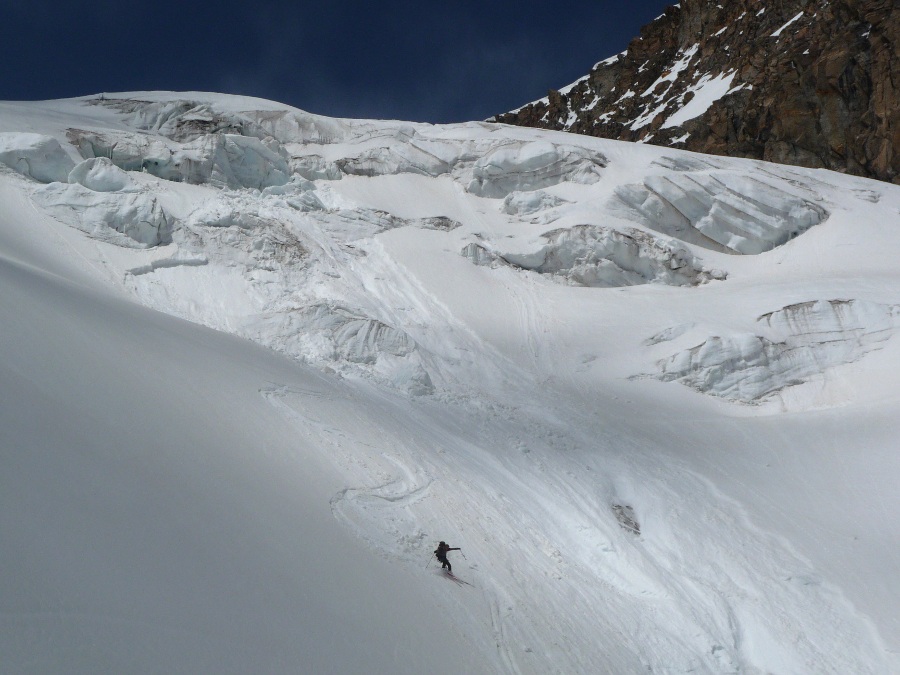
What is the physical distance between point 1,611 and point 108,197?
20297 mm

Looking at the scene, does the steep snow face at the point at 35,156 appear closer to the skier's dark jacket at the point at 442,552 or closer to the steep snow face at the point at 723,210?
the steep snow face at the point at 723,210

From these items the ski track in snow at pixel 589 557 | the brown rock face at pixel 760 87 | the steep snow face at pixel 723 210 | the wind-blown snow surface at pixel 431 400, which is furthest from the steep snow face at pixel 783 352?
the brown rock face at pixel 760 87

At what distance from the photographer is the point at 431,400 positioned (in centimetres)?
1603

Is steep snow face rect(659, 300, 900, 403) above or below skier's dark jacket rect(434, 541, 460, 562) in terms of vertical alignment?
above

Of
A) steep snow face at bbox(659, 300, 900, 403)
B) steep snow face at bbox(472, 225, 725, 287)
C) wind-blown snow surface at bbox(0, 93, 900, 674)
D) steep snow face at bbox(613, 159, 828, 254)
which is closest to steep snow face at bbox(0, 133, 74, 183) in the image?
wind-blown snow surface at bbox(0, 93, 900, 674)

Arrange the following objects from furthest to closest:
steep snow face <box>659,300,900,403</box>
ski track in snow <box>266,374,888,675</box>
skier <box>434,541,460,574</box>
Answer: steep snow face <box>659,300,900,403</box>
ski track in snow <box>266,374,888,675</box>
skier <box>434,541,460,574</box>

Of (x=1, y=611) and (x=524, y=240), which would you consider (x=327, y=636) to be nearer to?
(x=1, y=611)

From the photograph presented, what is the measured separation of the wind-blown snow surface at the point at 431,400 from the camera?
5703mm

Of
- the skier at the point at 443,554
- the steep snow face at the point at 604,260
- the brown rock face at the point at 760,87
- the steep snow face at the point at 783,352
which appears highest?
the brown rock face at the point at 760,87

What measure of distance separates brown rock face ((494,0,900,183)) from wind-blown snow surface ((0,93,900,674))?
1643 cm

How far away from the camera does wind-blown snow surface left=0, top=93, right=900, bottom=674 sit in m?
5.70

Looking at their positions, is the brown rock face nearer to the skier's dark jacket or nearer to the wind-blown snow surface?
the wind-blown snow surface

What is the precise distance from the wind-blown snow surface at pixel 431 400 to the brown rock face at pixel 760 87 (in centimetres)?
1643

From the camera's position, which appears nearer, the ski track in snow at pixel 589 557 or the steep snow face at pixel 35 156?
the ski track in snow at pixel 589 557
